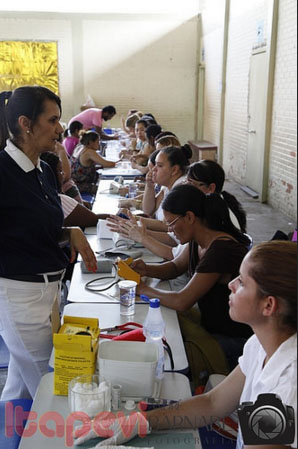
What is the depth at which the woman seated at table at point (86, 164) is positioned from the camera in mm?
6211

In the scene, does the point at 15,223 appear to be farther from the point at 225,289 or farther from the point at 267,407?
the point at 267,407

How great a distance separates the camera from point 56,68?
1335 centimetres

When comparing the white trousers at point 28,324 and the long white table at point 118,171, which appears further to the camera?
the long white table at point 118,171

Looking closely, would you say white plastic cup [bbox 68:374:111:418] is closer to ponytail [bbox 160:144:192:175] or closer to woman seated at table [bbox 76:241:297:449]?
woman seated at table [bbox 76:241:297:449]

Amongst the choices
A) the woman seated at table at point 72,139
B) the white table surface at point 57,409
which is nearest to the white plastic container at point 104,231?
the white table surface at point 57,409

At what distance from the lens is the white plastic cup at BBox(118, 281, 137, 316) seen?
2174 millimetres

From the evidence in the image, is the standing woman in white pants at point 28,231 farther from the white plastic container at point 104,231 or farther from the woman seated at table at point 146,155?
the woman seated at table at point 146,155

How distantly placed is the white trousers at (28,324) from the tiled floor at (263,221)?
415 centimetres

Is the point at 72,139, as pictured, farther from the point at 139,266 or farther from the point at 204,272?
the point at 204,272

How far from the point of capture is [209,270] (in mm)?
2283

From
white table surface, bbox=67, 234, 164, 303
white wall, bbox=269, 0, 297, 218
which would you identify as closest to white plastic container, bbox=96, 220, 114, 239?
white table surface, bbox=67, 234, 164, 303

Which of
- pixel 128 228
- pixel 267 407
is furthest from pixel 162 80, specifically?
pixel 267 407

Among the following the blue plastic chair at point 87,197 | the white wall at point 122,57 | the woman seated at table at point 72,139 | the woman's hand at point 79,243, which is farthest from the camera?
the white wall at point 122,57

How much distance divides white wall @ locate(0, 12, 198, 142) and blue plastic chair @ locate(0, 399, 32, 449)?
12.4 metres
